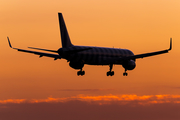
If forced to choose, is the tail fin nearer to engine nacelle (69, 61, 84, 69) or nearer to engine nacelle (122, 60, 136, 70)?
engine nacelle (69, 61, 84, 69)

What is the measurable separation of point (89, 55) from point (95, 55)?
1795 millimetres

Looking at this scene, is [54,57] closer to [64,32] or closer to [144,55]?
[64,32]

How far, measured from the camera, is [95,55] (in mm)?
80250

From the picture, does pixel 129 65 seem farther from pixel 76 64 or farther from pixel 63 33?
pixel 63 33

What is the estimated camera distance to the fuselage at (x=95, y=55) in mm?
75787

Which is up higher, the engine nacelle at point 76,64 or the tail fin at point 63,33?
the tail fin at point 63,33

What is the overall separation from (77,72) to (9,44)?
13.9 meters

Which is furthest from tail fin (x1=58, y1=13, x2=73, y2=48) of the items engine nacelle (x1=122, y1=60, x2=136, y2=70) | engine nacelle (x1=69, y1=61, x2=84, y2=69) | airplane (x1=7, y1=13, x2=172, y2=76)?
engine nacelle (x1=122, y1=60, x2=136, y2=70)

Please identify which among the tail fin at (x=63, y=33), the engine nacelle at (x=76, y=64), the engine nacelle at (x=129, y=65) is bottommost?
the engine nacelle at (x=129, y=65)

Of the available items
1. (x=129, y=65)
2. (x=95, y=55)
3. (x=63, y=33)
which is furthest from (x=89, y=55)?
(x=129, y=65)

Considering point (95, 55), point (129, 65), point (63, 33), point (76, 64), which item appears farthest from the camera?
point (129, 65)

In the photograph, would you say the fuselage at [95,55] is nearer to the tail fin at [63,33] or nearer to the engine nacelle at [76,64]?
the engine nacelle at [76,64]

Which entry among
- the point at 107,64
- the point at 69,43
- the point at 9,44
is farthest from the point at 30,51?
the point at 107,64

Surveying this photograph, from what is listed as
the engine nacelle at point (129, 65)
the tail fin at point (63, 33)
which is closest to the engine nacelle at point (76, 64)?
the tail fin at point (63, 33)
